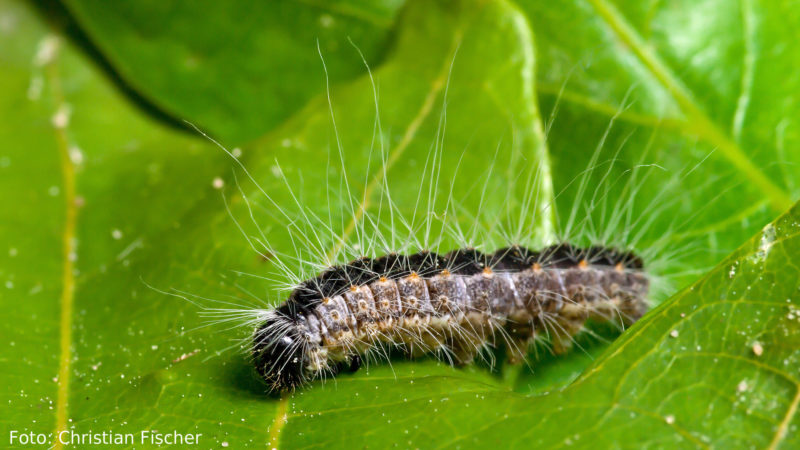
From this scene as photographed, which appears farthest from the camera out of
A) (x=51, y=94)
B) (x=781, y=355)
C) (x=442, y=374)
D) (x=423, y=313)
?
(x=51, y=94)

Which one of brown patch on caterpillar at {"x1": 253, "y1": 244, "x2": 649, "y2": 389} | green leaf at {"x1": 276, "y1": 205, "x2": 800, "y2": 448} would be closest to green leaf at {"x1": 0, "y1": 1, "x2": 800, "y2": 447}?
green leaf at {"x1": 276, "y1": 205, "x2": 800, "y2": 448}

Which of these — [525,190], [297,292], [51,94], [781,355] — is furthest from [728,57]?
[51,94]

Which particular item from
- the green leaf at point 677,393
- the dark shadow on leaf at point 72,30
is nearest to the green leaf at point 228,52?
the dark shadow on leaf at point 72,30

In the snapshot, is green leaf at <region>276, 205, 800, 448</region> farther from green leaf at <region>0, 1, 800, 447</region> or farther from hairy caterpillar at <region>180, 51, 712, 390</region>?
hairy caterpillar at <region>180, 51, 712, 390</region>

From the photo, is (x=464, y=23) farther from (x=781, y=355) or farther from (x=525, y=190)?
(x=781, y=355)

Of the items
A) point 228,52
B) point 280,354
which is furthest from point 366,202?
point 228,52
